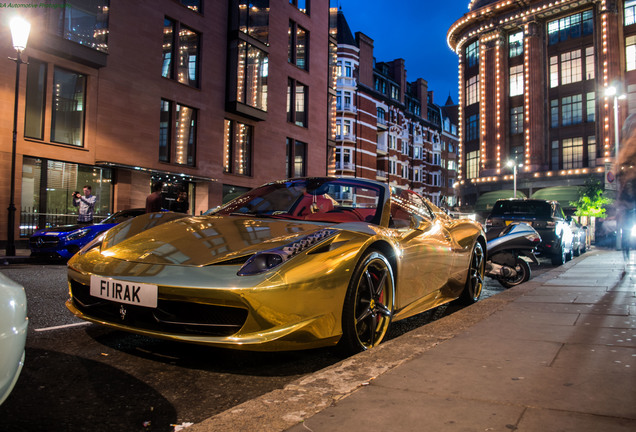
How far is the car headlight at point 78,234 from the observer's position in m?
10.6

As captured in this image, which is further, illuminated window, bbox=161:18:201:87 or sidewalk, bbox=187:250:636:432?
illuminated window, bbox=161:18:201:87

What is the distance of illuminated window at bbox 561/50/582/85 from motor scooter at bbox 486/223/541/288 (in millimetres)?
38923

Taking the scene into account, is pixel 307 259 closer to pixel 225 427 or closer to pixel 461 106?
pixel 225 427

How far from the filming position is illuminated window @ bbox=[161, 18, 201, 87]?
65.9 ft

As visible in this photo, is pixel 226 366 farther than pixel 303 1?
No

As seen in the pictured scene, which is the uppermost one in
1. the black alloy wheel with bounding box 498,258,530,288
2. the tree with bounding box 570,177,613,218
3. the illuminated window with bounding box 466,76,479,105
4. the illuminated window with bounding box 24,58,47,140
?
the illuminated window with bounding box 466,76,479,105

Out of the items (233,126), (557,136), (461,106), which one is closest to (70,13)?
(233,126)

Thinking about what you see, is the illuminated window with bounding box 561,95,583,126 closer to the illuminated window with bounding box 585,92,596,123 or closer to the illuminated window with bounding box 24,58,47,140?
the illuminated window with bounding box 585,92,596,123

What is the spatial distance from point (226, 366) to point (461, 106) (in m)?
50.9

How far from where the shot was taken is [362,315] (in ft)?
10.9

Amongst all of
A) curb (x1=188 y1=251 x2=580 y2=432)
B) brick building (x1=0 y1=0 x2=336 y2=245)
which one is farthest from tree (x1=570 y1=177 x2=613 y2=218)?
curb (x1=188 y1=251 x2=580 y2=432)

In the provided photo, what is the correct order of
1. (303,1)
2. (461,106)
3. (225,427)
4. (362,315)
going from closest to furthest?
(225,427), (362,315), (303,1), (461,106)

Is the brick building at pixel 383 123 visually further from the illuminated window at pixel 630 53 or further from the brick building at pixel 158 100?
the illuminated window at pixel 630 53

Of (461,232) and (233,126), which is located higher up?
(233,126)
